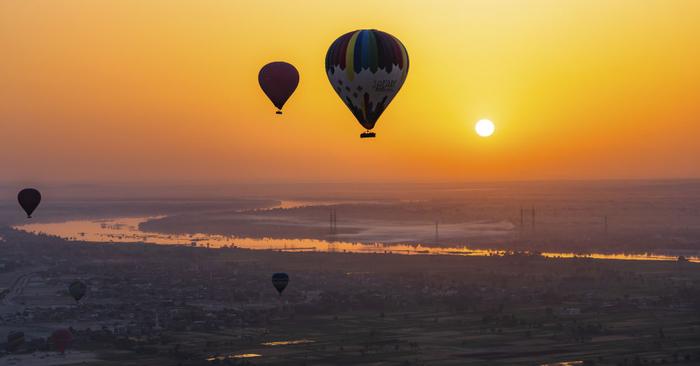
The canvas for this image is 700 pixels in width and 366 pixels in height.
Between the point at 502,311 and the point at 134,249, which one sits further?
the point at 134,249

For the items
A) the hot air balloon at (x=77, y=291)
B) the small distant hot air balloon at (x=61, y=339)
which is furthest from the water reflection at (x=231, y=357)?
the hot air balloon at (x=77, y=291)

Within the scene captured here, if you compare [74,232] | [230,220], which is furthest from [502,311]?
[230,220]

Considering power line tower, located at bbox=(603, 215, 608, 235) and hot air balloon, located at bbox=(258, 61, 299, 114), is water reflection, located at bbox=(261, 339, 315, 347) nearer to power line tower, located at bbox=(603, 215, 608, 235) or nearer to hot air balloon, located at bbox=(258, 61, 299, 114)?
hot air balloon, located at bbox=(258, 61, 299, 114)

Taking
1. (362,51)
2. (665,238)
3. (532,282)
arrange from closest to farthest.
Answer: (362,51) < (532,282) < (665,238)

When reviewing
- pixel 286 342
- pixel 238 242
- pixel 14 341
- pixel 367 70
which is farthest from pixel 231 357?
pixel 238 242

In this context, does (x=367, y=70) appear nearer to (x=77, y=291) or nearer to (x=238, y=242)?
(x=77, y=291)

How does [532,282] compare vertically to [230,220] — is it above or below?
below

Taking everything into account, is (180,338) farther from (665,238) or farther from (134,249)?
(665,238)
